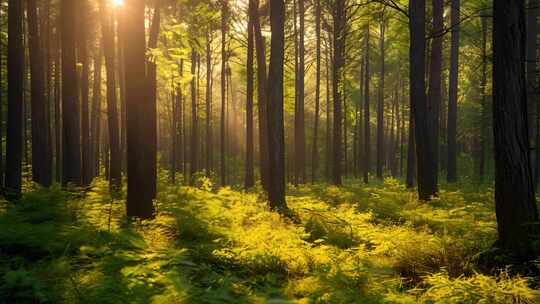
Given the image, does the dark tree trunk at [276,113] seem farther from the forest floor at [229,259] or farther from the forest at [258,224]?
the forest floor at [229,259]

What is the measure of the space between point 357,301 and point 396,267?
2.05 m

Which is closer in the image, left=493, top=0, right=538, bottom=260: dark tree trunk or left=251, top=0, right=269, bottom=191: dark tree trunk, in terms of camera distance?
left=493, top=0, right=538, bottom=260: dark tree trunk

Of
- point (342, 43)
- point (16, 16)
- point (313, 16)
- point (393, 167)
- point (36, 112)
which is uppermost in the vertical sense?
point (313, 16)

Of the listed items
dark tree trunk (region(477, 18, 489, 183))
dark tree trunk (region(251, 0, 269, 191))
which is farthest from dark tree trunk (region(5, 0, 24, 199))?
dark tree trunk (region(477, 18, 489, 183))

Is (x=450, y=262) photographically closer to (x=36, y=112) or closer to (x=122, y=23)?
(x=122, y=23)

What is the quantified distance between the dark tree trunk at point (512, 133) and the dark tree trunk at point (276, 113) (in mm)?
5455

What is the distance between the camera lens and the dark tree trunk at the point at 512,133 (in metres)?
5.77

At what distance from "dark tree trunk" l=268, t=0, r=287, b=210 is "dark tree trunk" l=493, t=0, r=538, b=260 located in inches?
215

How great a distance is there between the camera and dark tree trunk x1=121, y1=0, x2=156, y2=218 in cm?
789

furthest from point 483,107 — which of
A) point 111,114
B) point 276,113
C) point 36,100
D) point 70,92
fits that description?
point 36,100

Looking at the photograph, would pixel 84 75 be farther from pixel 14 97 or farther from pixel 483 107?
pixel 483 107

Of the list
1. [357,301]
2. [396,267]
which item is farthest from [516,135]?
[357,301]

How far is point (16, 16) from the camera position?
38.3 ft

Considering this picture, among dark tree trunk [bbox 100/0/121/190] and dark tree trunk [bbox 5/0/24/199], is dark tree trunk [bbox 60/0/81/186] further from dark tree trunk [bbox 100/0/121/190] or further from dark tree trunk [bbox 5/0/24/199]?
dark tree trunk [bbox 100/0/121/190]
